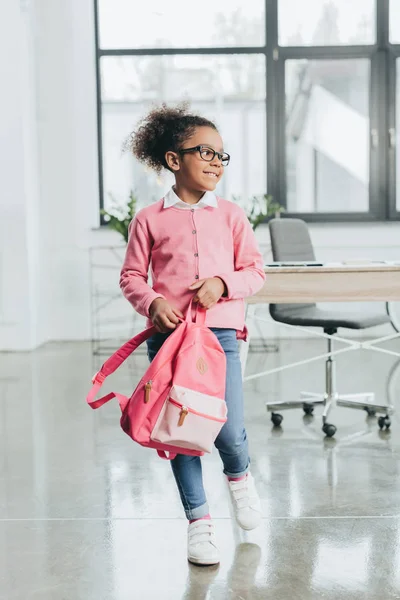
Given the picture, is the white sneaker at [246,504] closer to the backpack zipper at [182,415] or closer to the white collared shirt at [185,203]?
the backpack zipper at [182,415]

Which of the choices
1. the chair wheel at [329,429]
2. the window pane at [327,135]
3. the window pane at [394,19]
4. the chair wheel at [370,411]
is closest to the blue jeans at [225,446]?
the chair wheel at [329,429]

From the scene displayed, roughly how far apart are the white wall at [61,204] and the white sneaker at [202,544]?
431 cm

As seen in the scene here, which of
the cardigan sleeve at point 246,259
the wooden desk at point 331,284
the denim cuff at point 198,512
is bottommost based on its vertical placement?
the denim cuff at point 198,512

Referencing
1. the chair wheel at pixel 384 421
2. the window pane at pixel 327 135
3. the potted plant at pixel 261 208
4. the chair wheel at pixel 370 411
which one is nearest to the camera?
the chair wheel at pixel 384 421

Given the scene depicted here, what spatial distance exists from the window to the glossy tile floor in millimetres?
3078

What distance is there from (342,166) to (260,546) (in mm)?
5080

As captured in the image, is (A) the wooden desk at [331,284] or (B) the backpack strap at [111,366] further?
(A) the wooden desk at [331,284]

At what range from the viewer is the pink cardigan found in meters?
2.02

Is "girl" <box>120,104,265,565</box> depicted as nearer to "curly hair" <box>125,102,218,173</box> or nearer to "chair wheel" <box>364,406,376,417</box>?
"curly hair" <box>125,102,218,173</box>

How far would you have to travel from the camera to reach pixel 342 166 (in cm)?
679

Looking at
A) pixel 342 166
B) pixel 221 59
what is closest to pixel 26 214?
pixel 221 59

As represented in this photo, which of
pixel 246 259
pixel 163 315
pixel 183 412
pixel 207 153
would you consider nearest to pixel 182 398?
pixel 183 412

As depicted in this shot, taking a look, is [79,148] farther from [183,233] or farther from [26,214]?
[183,233]

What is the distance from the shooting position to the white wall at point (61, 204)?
20.3ft
